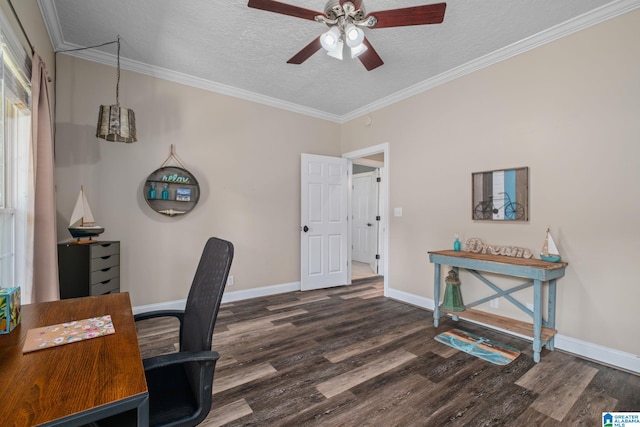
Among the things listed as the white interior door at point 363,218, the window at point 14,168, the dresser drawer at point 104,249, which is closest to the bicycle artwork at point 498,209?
the white interior door at point 363,218

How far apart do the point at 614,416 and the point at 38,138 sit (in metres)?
4.19

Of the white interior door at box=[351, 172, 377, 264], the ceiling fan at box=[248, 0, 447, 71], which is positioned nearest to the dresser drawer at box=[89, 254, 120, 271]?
the ceiling fan at box=[248, 0, 447, 71]

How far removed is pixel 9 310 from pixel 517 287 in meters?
3.50

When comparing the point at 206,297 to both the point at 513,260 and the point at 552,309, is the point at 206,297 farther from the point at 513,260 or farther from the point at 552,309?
the point at 552,309

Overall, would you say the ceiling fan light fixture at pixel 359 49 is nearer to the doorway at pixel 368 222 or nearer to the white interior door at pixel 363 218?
the doorway at pixel 368 222

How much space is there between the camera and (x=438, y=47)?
2.86 metres

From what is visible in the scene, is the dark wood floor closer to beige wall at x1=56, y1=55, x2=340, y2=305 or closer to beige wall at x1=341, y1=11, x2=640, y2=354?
beige wall at x1=341, y1=11, x2=640, y2=354

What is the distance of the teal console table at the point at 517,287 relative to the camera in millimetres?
2367

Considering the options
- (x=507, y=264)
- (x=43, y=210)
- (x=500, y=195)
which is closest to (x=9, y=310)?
(x=43, y=210)

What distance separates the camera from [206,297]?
48.0 inches

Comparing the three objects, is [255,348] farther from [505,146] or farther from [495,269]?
[505,146]

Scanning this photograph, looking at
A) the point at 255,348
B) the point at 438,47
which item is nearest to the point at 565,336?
the point at 255,348

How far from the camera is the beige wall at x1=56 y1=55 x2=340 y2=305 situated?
2979mm

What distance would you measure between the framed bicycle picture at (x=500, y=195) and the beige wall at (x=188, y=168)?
2470 millimetres
